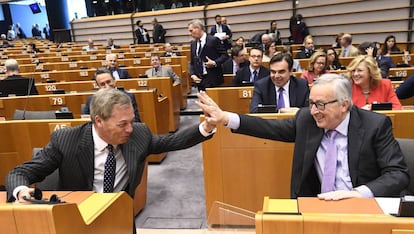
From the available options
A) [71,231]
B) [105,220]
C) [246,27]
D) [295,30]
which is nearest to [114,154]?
[105,220]

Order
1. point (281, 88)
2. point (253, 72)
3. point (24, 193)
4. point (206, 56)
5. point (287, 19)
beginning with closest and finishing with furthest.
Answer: point (24, 193)
point (281, 88)
point (253, 72)
point (206, 56)
point (287, 19)

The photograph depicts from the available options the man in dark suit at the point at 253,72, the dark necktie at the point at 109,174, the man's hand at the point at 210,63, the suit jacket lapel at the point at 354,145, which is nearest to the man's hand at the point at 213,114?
the dark necktie at the point at 109,174

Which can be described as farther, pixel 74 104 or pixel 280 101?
pixel 74 104

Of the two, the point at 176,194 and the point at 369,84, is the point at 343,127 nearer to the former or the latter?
the point at 369,84

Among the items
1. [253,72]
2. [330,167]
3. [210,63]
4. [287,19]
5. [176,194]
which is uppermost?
[287,19]

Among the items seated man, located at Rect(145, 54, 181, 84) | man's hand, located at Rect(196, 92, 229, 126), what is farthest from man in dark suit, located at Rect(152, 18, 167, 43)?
man's hand, located at Rect(196, 92, 229, 126)

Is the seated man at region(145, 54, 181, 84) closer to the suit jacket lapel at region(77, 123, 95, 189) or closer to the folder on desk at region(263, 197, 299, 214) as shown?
the suit jacket lapel at region(77, 123, 95, 189)

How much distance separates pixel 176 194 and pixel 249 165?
102 centimetres

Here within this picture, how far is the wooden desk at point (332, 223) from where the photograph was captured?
91 cm

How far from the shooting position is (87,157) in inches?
67.3

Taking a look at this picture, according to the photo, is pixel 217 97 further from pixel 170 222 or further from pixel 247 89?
pixel 170 222

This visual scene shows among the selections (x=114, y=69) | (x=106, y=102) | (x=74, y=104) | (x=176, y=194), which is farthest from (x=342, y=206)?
(x=114, y=69)

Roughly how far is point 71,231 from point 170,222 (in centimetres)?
179

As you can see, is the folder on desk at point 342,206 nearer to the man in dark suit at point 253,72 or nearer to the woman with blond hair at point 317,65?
the man in dark suit at point 253,72
